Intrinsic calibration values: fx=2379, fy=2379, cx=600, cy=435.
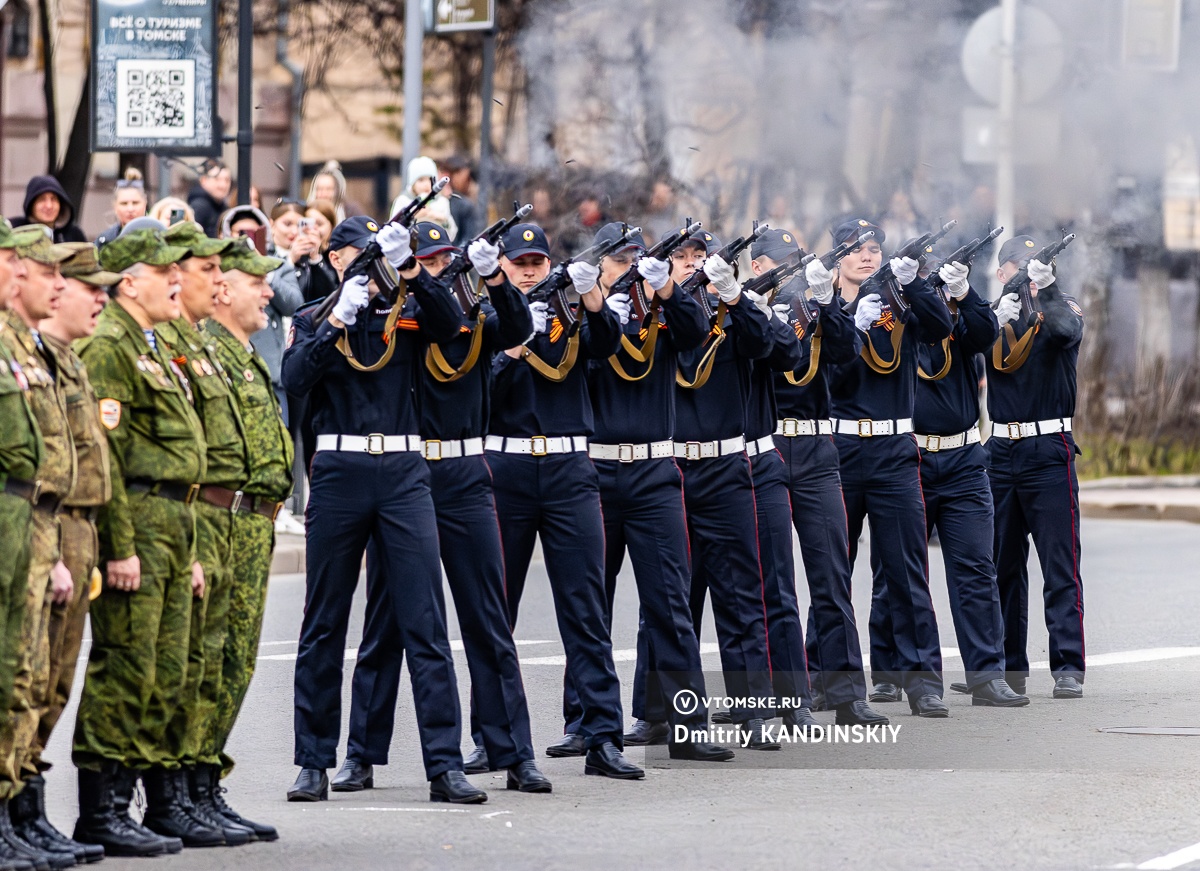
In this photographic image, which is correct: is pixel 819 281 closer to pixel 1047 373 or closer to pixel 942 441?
pixel 942 441

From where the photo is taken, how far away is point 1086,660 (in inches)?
459

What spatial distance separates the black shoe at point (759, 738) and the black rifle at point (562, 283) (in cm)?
174

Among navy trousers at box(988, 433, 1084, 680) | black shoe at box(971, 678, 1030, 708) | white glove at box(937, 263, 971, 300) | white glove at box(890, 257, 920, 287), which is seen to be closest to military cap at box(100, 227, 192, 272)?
white glove at box(890, 257, 920, 287)

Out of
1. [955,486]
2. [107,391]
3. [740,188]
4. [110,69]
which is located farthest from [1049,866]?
[110,69]

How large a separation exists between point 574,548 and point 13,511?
2622mm

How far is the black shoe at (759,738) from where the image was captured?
9141 millimetres

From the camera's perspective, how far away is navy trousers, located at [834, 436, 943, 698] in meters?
10.4

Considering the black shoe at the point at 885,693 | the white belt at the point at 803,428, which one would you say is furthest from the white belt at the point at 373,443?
the black shoe at the point at 885,693

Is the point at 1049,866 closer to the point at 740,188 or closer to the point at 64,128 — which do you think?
the point at 740,188

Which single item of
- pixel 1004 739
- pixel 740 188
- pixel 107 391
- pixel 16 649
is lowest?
pixel 1004 739

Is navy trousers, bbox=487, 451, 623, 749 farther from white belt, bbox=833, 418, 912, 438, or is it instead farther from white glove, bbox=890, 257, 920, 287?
white glove, bbox=890, 257, 920, 287

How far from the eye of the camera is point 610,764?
8.55 metres

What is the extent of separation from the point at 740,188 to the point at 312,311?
6012 mm

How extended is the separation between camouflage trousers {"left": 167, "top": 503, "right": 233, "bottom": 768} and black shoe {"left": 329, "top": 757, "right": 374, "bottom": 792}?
0.95m
